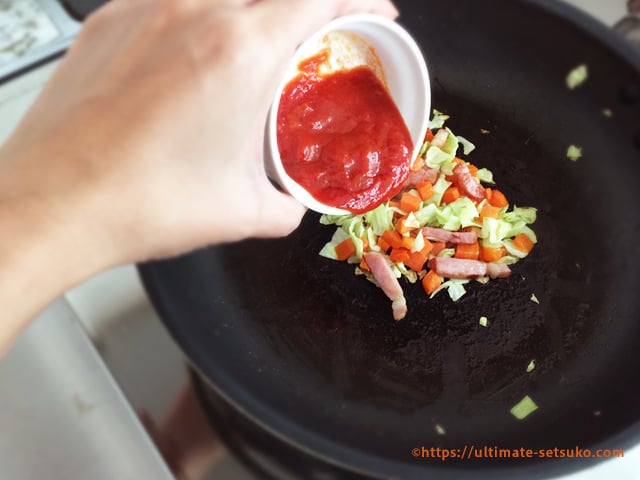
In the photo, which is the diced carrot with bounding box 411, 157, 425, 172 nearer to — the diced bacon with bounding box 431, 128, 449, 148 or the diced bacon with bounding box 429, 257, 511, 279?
the diced bacon with bounding box 431, 128, 449, 148

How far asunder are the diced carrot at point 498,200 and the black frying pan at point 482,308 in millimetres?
36

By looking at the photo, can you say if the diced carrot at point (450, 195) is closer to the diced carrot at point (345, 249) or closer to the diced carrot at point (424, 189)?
the diced carrot at point (424, 189)

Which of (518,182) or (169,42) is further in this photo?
(518,182)

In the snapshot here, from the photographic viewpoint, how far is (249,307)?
2.78ft

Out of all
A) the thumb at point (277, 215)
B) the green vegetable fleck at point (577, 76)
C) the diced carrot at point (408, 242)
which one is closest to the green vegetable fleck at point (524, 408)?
the diced carrot at point (408, 242)

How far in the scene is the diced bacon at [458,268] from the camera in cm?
91

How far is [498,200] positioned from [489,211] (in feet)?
0.09

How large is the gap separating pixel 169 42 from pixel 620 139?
742mm

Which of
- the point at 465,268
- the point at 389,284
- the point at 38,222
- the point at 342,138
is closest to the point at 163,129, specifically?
the point at 38,222

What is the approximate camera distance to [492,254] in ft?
3.10

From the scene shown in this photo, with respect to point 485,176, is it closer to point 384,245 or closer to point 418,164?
point 418,164

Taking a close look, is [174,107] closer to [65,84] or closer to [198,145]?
[198,145]

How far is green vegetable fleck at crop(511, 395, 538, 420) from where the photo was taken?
2.58 ft

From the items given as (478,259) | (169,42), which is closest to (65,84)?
(169,42)
